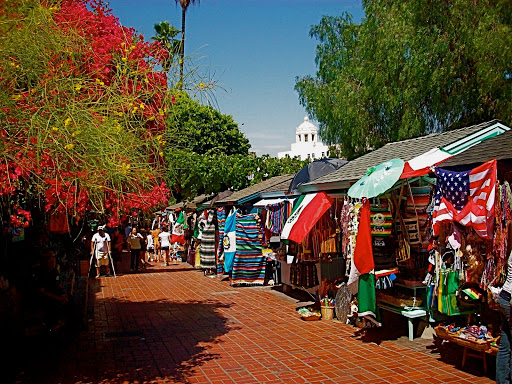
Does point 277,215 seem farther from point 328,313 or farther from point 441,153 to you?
point 441,153

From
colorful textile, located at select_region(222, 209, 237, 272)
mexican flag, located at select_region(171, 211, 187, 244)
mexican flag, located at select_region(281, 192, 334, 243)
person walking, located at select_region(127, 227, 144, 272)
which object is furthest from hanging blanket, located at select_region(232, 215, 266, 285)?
mexican flag, located at select_region(171, 211, 187, 244)

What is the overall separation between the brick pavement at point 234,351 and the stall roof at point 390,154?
2.66 meters

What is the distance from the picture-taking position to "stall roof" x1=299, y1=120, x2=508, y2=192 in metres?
9.09

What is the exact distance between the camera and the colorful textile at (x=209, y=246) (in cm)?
1727

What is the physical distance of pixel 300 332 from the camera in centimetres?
882

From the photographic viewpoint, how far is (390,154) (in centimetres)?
1052

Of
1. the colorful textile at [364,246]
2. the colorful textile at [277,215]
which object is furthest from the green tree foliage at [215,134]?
the colorful textile at [364,246]

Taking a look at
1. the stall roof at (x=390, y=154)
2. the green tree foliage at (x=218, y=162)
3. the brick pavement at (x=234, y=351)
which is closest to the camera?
the brick pavement at (x=234, y=351)

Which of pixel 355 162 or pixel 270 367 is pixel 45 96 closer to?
pixel 270 367

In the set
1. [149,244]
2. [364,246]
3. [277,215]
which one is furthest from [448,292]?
[149,244]

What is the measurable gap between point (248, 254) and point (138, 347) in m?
6.96

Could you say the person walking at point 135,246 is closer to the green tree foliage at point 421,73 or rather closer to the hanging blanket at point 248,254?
the hanging blanket at point 248,254

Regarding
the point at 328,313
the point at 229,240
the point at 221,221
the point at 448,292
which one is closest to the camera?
the point at 448,292

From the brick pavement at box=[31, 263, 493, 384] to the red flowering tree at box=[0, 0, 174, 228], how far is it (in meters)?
2.29
